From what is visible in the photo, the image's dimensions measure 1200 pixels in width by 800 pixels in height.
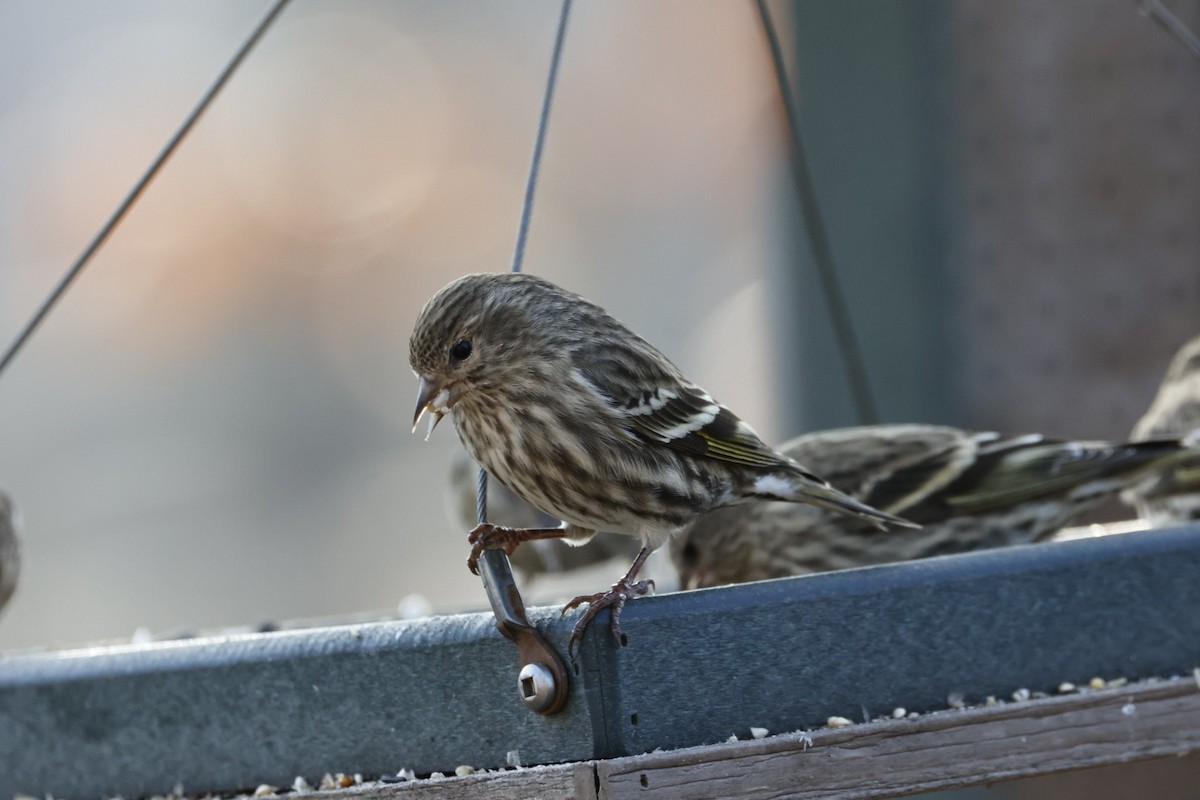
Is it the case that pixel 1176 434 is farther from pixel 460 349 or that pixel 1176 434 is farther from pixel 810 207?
pixel 460 349

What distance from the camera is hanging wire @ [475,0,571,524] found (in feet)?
8.25

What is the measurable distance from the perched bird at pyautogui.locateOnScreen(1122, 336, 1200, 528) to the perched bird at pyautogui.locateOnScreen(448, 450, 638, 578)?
164cm

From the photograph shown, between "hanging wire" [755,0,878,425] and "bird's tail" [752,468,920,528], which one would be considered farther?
"hanging wire" [755,0,878,425]

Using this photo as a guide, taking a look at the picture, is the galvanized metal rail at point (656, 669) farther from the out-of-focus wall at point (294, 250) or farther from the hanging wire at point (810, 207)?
the out-of-focus wall at point (294, 250)

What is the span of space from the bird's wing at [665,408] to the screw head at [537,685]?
79cm

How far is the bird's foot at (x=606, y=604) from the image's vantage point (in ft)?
6.81

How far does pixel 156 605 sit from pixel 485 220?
10.7ft

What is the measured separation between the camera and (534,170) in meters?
2.63

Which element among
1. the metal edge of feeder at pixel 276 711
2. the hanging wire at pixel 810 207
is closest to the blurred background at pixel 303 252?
the hanging wire at pixel 810 207

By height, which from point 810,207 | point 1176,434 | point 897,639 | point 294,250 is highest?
point 294,250

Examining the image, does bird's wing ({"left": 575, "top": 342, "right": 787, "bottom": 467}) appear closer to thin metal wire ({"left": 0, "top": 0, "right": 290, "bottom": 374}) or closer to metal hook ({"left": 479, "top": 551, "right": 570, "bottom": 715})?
metal hook ({"left": 479, "top": 551, "right": 570, "bottom": 715})

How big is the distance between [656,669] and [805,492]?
1.04m

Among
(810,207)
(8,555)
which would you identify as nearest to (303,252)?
(8,555)

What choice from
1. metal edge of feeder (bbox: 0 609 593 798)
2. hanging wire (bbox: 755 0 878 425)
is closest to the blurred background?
hanging wire (bbox: 755 0 878 425)
